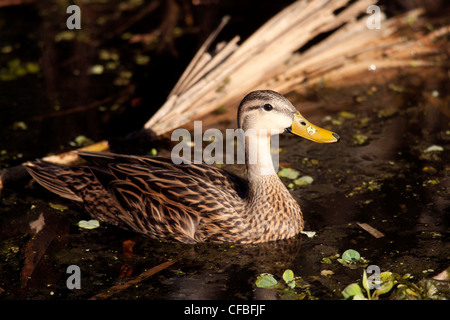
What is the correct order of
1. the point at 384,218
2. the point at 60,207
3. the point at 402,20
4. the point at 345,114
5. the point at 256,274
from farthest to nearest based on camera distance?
the point at 402,20, the point at 345,114, the point at 60,207, the point at 384,218, the point at 256,274

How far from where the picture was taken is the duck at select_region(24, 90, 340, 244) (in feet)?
20.4

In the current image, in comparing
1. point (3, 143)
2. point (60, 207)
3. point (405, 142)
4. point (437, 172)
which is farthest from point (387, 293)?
point (3, 143)

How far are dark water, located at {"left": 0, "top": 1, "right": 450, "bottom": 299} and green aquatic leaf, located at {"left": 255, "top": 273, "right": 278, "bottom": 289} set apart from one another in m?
A: 0.07

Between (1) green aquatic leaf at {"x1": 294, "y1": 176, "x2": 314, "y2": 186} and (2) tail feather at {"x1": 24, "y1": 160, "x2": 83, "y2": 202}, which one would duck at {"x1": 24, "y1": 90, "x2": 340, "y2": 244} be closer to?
(2) tail feather at {"x1": 24, "y1": 160, "x2": 83, "y2": 202}

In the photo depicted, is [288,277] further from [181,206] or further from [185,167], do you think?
[185,167]

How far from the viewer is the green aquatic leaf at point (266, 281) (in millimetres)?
5762

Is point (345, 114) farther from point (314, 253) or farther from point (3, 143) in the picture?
point (3, 143)

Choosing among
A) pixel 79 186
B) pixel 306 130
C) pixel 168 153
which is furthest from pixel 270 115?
pixel 168 153

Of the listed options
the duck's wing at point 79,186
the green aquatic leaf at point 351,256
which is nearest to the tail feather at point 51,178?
the duck's wing at point 79,186

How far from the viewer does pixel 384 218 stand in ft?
21.9

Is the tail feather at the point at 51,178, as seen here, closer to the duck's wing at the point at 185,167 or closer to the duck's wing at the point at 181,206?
the duck's wing at the point at 185,167

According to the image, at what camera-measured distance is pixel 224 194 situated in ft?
21.0

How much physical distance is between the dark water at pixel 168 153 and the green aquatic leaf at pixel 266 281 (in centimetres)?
7
